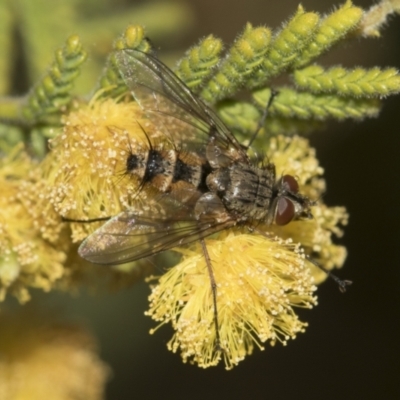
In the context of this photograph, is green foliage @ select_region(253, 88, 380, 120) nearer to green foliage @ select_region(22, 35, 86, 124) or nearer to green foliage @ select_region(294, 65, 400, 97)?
green foliage @ select_region(294, 65, 400, 97)

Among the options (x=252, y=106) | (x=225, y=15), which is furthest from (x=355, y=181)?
(x=252, y=106)

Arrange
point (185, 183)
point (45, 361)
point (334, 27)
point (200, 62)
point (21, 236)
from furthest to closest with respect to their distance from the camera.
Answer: point (45, 361) → point (21, 236) → point (185, 183) → point (200, 62) → point (334, 27)

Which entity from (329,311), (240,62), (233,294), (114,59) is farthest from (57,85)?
(329,311)

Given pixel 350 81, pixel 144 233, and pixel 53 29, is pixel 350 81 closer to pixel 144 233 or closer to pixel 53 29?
pixel 144 233

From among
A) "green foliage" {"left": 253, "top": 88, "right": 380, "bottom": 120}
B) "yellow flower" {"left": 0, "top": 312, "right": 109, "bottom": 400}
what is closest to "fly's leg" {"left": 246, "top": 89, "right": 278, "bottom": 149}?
"green foliage" {"left": 253, "top": 88, "right": 380, "bottom": 120}

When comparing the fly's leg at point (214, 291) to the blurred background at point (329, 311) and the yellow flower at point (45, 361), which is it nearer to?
the yellow flower at point (45, 361)

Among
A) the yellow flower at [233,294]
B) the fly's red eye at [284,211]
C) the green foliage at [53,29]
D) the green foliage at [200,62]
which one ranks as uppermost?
the green foliage at [53,29]

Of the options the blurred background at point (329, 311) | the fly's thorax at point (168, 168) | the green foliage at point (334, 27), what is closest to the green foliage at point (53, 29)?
the blurred background at point (329, 311)
